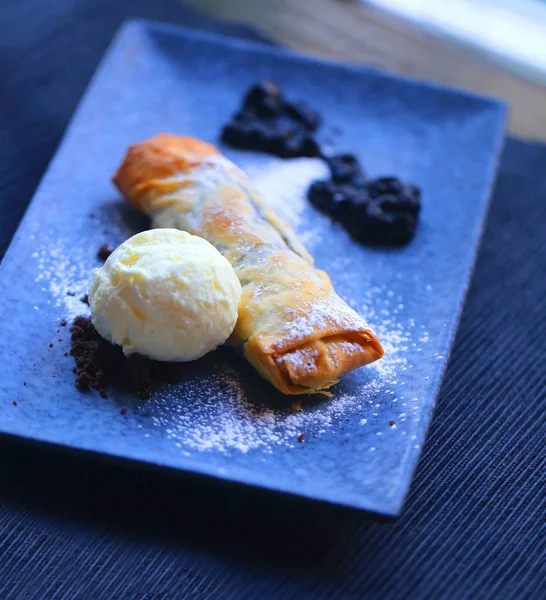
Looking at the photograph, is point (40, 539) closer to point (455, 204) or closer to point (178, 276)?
point (178, 276)

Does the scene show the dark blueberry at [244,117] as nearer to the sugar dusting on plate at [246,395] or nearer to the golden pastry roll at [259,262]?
the golden pastry roll at [259,262]

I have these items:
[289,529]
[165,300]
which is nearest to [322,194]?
[165,300]

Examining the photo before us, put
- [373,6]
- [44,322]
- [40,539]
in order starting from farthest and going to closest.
Answer: [373,6] → [44,322] → [40,539]

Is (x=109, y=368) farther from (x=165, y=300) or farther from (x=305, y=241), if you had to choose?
(x=305, y=241)

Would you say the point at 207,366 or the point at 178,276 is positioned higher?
the point at 178,276

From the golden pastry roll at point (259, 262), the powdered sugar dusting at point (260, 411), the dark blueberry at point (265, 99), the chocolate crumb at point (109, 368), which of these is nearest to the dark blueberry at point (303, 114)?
the dark blueberry at point (265, 99)

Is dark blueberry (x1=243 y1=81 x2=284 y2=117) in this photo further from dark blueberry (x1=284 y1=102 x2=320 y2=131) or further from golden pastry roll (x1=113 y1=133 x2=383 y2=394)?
golden pastry roll (x1=113 y1=133 x2=383 y2=394)

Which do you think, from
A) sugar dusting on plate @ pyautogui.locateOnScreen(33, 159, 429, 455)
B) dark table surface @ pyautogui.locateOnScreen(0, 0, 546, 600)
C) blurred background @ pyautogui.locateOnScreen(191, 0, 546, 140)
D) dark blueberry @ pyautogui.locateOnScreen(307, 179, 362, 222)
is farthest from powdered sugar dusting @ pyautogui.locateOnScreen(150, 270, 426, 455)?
blurred background @ pyautogui.locateOnScreen(191, 0, 546, 140)

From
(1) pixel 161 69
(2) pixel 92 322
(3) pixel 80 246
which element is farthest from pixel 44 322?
(1) pixel 161 69
